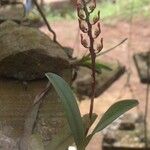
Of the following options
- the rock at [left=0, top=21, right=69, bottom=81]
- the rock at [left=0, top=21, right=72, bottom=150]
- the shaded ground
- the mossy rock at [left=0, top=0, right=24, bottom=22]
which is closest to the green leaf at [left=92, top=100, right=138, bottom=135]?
the rock at [left=0, top=21, right=72, bottom=150]

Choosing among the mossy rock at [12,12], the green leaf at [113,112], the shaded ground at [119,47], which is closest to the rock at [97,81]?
the shaded ground at [119,47]

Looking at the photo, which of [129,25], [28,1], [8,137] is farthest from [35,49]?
[129,25]

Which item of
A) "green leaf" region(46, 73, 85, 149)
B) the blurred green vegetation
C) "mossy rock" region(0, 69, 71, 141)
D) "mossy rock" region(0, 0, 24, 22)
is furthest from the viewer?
the blurred green vegetation

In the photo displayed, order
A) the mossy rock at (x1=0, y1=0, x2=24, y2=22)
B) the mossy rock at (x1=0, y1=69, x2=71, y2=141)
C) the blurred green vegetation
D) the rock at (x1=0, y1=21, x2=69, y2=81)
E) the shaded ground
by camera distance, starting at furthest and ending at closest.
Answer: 1. the blurred green vegetation
2. the shaded ground
3. the mossy rock at (x1=0, y1=0, x2=24, y2=22)
4. the rock at (x1=0, y1=21, x2=69, y2=81)
5. the mossy rock at (x1=0, y1=69, x2=71, y2=141)

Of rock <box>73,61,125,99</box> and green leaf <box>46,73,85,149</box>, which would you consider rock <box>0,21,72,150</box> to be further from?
rock <box>73,61,125,99</box>

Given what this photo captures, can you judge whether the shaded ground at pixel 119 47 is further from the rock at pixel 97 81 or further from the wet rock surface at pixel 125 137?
the wet rock surface at pixel 125 137

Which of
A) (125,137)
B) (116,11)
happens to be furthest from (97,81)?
(116,11)

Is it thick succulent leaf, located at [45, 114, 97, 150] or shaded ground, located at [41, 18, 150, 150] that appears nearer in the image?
thick succulent leaf, located at [45, 114, 97, 150]
